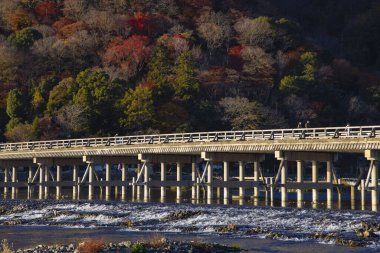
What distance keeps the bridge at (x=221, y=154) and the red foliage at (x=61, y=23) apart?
38579mm

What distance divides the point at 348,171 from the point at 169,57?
86.0 feet

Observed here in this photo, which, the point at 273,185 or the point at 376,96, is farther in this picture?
the point at 376,96

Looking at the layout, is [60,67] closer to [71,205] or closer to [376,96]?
[376,96]

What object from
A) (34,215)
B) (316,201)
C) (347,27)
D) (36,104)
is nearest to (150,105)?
(36,104)

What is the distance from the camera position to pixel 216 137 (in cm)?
6356

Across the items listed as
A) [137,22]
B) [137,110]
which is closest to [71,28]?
[137,22]

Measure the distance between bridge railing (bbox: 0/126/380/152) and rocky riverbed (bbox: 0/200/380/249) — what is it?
736cm

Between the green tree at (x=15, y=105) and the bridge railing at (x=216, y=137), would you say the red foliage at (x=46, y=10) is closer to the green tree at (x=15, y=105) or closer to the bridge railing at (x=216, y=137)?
the green tree at (x=15, y=105)

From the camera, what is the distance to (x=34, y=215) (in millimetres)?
52969

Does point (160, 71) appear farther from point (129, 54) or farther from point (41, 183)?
point (41, 183)

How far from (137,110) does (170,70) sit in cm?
1249

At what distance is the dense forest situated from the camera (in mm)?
96375

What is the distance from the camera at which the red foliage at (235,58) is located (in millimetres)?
111375

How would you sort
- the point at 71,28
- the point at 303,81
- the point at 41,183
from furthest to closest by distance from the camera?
the point at 71,28
the point at 303,81
the point at 41,183
